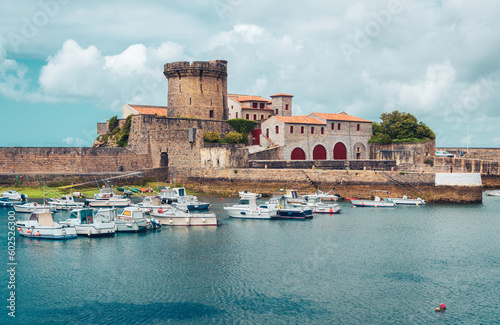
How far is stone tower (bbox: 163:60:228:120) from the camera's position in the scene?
2103 inches

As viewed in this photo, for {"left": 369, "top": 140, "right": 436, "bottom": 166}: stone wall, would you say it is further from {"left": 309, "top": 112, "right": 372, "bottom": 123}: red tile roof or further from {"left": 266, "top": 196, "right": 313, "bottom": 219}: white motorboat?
{"left": 266, "top": 196, "right": 313, "bottom": 219}: white motorboat

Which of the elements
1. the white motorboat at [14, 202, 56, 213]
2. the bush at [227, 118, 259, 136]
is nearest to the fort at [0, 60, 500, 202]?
the bush at [227, 118, 259, 136]

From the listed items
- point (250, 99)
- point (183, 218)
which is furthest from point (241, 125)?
point (183, 218)

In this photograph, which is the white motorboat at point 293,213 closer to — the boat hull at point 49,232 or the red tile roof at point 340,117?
the boat hull at point 49,232

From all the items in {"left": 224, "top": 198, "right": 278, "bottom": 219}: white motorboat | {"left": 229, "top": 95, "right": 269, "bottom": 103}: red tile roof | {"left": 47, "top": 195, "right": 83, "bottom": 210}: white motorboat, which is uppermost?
{"left": 229, "top": 95, "right": 269, "bottom": 103}: red tile roof

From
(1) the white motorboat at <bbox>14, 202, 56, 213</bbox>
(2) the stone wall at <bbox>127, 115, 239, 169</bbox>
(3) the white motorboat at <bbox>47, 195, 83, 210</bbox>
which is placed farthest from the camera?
(2) the stone wall at <bbox>127, 115, 239, 169</bbox>

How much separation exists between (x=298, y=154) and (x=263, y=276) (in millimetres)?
31680

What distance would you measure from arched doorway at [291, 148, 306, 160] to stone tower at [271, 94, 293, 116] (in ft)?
23.8

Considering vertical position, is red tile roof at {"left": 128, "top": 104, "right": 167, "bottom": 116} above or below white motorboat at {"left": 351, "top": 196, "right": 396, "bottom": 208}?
above

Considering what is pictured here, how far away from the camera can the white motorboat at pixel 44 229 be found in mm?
26359

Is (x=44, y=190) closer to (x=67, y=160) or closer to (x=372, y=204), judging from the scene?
(x=67, y=160)

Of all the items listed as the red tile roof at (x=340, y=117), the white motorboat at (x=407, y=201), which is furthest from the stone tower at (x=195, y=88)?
the white motorboat at (x=407, y=201)

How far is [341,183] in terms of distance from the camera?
43250mm

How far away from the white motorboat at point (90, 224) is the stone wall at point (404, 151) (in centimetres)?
3347
